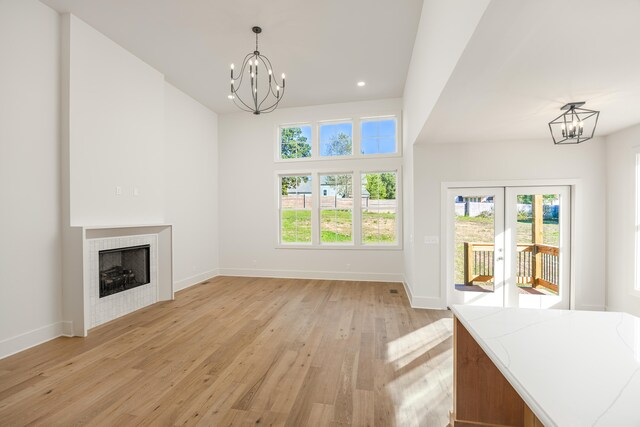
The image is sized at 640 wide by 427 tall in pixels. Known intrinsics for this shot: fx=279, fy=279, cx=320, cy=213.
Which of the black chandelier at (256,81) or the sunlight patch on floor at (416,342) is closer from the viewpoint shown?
the sunlight patch on floor at (416,342)

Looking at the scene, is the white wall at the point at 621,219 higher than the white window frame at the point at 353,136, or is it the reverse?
the white window frame at the point at 353,136

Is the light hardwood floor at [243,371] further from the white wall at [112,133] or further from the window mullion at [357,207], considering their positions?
the window mullion at [357,207]

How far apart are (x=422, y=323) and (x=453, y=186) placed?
6.72ft

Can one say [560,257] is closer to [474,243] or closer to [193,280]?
[474,243]

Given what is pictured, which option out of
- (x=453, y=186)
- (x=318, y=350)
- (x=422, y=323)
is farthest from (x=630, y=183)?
(x=318, y=350)

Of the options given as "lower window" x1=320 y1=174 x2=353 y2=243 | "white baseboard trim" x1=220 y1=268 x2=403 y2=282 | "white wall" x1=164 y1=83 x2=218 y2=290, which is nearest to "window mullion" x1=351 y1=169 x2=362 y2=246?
"lower window" x1=320 y1=174 x2=353 y2=243

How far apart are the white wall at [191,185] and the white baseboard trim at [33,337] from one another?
189 centimetres

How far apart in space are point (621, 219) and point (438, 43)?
360 cm

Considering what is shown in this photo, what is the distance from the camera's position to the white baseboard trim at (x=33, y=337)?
2.78 metres

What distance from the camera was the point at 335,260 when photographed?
5969 mm

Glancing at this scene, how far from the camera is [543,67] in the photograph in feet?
6.59

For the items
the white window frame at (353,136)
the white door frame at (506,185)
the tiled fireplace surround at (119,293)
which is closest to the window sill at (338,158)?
the white window frame at (353,136)

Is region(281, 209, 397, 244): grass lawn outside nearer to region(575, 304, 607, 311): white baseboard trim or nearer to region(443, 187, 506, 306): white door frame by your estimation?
region(443, 187, 506, 306): white door frame

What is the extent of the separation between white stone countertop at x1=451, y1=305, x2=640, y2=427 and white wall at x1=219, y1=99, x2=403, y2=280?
4297 mm
